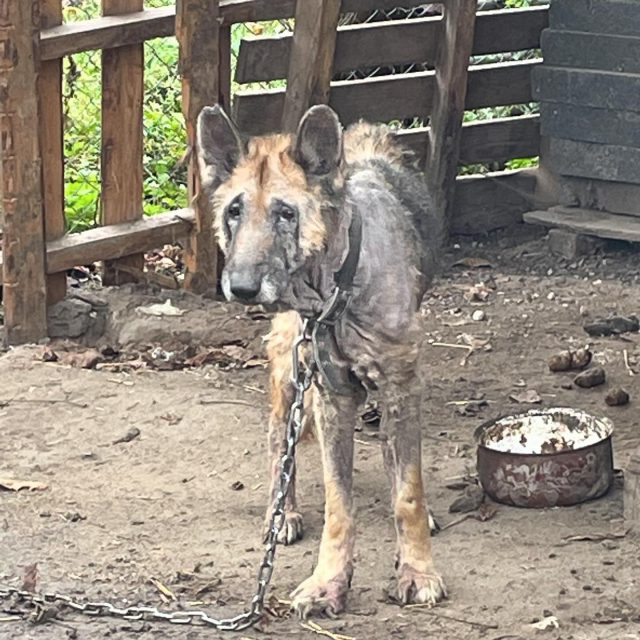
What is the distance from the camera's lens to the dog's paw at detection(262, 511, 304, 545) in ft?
19.3

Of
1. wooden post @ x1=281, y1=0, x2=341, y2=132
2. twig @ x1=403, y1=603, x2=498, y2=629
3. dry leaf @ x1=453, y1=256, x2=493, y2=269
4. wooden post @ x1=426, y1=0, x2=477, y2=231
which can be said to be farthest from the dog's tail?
dry leaf @ x1=453, y1=256, x2=493, y2=269

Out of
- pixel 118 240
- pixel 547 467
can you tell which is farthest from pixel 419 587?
pixel 118 240

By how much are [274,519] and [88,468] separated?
6.49ft

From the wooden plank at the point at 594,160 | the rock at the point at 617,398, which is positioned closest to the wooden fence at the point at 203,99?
the wooden plank at the point at 594,160

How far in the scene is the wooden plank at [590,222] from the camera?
9.73m

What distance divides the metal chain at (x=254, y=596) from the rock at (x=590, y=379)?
95.9 inches

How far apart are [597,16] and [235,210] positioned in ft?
18.4

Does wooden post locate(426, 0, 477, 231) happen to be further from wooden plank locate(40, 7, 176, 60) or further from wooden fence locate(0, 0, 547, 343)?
wooden plank locate(40, 7, 176, 60)

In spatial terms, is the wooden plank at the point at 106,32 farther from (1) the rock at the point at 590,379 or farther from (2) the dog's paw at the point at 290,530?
(2) the dog's paw at the point at 290,530

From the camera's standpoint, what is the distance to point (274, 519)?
16.0ft

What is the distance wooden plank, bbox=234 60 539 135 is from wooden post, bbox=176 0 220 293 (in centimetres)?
45

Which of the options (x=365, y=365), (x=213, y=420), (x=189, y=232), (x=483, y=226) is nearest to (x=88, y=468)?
(x=213, y=420)

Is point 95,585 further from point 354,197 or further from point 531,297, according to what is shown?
point 531,297

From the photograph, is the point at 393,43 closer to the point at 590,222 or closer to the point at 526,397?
the point at 590,222
